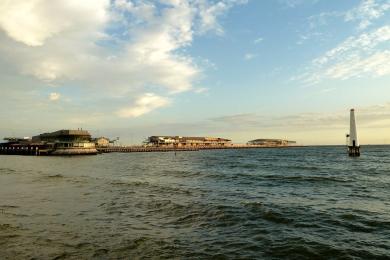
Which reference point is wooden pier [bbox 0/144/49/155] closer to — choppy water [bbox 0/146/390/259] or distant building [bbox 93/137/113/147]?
distant building [bbox 93/137/113/147]

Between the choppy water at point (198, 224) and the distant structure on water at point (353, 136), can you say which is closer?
the choppy water at point (198, 224)

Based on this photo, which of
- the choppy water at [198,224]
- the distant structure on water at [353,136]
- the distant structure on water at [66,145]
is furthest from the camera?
the distant structure on water at [66,145]

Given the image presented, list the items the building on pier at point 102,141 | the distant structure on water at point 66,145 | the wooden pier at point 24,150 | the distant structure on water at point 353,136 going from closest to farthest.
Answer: the distant structure on water at point 353,136, the distant structure on water at point 66,145, the wooden pier at point 24,150, the building on pier at point 102,141

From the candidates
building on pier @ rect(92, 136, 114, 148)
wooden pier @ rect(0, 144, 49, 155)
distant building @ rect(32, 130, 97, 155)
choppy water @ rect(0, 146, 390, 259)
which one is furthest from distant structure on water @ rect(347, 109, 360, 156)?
building on pier @ rect(92, 136, 114, 148)

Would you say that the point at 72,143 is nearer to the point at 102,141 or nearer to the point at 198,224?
the point at 102,141

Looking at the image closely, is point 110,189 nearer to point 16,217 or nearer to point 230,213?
point 16,217

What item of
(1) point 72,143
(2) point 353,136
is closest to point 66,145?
(1) point 72,143

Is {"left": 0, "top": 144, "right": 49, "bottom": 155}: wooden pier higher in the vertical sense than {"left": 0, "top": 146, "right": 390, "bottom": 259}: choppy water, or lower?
higher

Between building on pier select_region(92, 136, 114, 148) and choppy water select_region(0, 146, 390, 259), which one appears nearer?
choppy water select_region(0, 146, 390, 259)

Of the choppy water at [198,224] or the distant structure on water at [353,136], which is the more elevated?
the distant structure on water at [353,136]

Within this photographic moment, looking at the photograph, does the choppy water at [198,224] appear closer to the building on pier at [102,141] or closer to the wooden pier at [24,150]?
the wooden pier at [24,150]

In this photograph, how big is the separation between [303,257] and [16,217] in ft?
47.1

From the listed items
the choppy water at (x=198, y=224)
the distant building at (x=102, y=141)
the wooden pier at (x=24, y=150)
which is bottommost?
the choppy water at (x=198, y=224)

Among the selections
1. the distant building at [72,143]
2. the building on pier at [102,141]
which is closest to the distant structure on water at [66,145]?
the distant building at [72,143]
